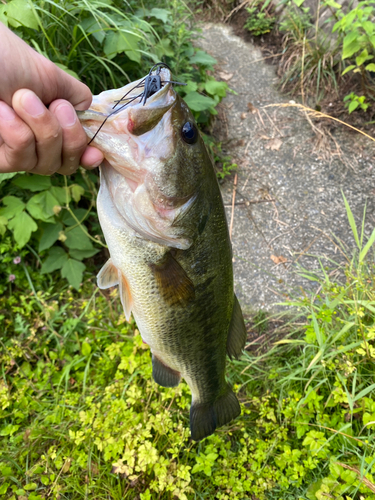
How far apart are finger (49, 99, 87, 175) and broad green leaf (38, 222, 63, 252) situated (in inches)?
72.3

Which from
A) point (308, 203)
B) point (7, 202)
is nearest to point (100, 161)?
point (7, 202)

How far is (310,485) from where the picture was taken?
6.05ft

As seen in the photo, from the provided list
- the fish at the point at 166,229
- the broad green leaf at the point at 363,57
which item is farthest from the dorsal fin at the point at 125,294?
the broad green leaf at the point at 363,57

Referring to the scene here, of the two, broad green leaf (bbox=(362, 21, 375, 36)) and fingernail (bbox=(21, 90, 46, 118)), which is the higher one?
broad green leaf (bbox=(362, 21, 375, 36))

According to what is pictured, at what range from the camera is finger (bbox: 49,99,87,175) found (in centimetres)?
102

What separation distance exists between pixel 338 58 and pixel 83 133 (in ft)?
13.9

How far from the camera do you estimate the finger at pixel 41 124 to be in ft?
3.05

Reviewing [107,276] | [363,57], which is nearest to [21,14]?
[107,276]

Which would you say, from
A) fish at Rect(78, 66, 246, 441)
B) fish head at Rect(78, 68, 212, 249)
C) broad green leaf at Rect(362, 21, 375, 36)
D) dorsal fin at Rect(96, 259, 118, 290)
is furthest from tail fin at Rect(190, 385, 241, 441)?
broad green leaf at Rect(362, 21, 375, 36)

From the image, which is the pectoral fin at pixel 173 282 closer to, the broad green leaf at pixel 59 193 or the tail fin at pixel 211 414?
the tail fin at pixel 211 414

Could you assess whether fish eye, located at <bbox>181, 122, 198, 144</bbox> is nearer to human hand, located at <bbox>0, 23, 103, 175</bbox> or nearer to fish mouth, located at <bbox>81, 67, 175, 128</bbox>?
fish mouth, located at <bbox>81, 67, 175, 128</bbox>

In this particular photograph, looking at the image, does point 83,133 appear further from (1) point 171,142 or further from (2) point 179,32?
(2) point 179,32

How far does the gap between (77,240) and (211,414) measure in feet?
6.43

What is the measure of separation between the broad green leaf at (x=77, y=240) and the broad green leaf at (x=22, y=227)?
1.20ft
